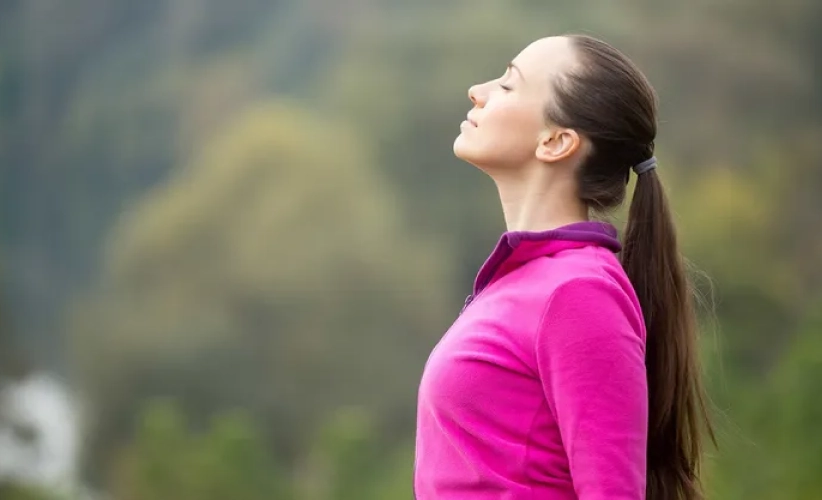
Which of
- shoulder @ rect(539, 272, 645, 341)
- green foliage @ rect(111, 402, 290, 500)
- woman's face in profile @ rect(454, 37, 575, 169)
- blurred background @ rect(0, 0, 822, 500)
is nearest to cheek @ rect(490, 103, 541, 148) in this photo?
woman's face in profile @ rect(454, 37, 575, 169)

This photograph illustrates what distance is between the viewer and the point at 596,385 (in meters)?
1.22

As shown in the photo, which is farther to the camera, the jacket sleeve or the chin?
the chin

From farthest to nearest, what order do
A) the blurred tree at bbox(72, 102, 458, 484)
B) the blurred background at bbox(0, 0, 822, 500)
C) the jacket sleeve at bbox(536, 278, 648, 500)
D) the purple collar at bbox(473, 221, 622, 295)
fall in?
the blurred tree at bbox(72, 102, 458, 484)
the blurred background at bbox(0, 0, 822, 500)
the purple collar at bbox(473, 221, 622, 295)
the jacket sleeve at bbox(536, 278, 648, 500)

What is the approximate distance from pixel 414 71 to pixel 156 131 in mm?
987

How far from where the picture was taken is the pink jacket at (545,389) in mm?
1217

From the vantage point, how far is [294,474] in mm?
4262

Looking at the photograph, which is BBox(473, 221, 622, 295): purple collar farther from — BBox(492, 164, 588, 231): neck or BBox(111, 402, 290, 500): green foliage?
BBox(111, 402, 290, 500): green foliage

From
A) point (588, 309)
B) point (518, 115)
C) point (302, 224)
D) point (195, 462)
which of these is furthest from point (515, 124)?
point (195, 462)

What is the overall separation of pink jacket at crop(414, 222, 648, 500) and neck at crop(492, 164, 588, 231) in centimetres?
4

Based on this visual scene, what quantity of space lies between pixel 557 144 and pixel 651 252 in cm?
17

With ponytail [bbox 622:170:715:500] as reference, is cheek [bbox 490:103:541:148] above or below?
above

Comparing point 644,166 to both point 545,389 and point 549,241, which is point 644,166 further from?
point 545,389

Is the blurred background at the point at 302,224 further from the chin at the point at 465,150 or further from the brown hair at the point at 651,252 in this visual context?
the chin at the point at 465,150

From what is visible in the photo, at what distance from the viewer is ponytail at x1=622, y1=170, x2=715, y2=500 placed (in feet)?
4.63
